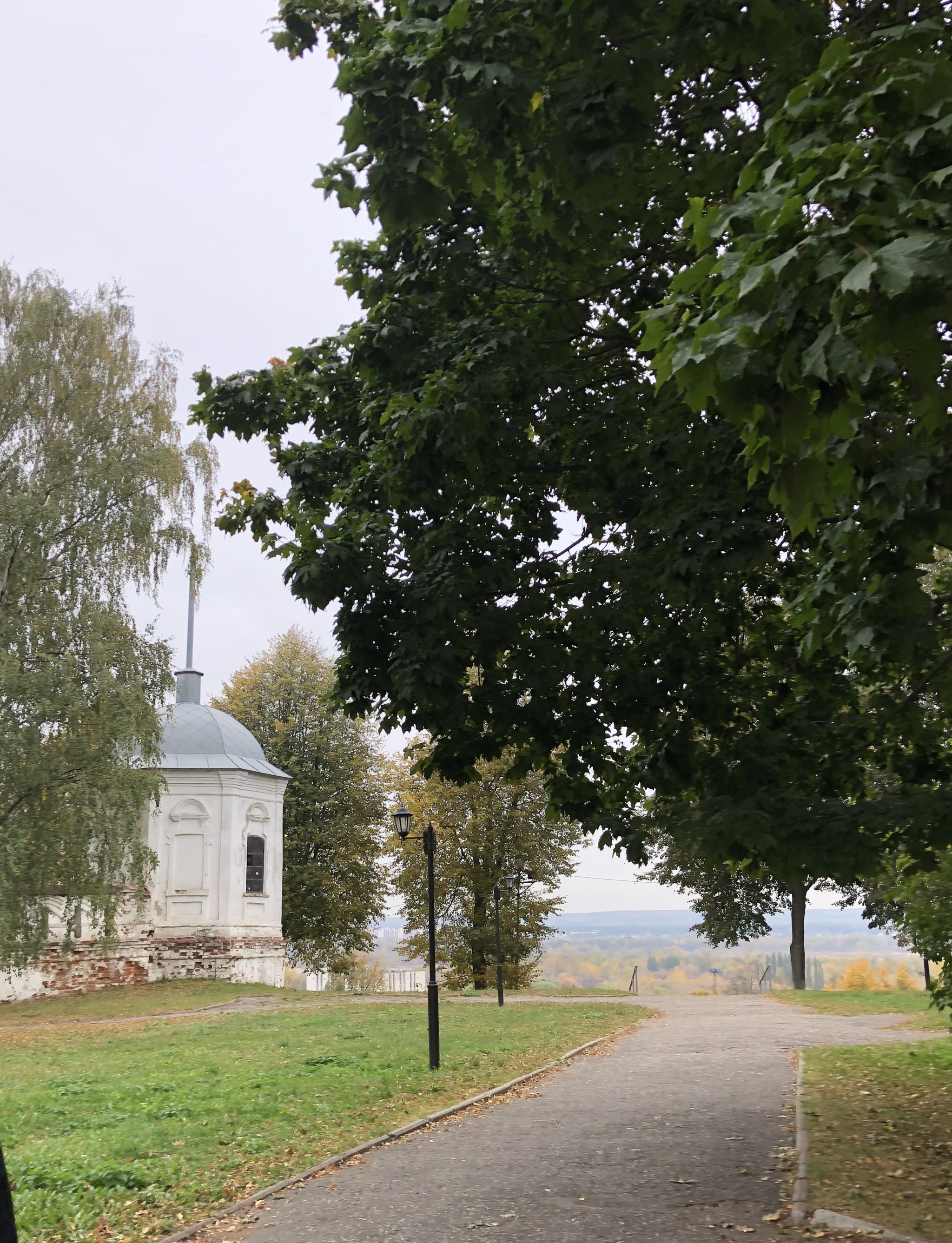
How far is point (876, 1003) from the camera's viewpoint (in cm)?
2628

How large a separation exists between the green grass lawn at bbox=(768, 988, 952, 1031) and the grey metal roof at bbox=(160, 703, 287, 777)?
17067 mm

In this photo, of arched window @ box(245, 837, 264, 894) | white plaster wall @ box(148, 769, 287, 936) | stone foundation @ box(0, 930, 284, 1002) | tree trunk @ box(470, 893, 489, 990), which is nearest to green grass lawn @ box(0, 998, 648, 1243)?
stone foundation @ box(0, 930, 284, 1002)

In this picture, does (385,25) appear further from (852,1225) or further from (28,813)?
(28,813)

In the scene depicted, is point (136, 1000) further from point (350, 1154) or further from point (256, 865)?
point (350, 1154)

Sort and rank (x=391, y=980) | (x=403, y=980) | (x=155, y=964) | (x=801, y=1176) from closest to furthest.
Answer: (x=801, y=1176) < (x=155, y=964) < (x=391, y=980) < (x=403, y=980)

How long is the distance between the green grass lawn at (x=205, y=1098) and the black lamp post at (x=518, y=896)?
12.8 meters

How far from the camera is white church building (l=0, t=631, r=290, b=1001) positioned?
3086 cm

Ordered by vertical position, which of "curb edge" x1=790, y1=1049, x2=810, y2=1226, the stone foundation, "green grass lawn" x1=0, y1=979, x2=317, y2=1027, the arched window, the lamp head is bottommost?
"green grass lawn" x1=0, y1=979, x2=317, y2=1027

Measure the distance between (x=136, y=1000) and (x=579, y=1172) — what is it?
73.6 ft

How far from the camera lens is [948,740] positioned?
999cm

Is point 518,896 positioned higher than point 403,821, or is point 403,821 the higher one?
point 403,821

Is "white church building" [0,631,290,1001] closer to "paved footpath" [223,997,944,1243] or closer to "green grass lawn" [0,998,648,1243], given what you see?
"green grass lawn" [0,998,648,1243]

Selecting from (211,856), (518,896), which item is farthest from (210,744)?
(518,896)

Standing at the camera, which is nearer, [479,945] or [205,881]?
[205,881]
